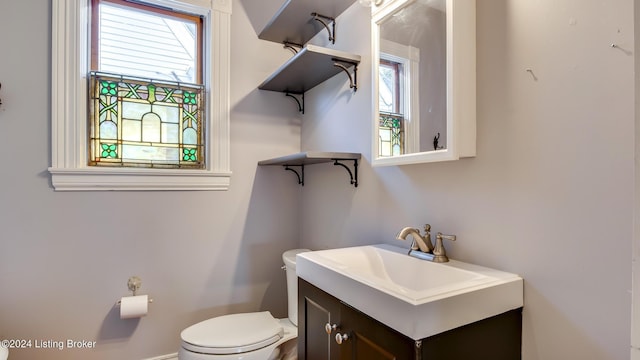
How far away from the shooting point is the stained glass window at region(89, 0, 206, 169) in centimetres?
181

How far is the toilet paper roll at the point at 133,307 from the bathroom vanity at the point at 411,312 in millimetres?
1017

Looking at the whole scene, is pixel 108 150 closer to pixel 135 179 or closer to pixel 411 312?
pixel 135 179

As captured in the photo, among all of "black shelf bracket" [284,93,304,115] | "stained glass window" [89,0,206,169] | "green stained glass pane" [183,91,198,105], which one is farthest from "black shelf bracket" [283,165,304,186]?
"green stained glass pane" [183,91,198,105]

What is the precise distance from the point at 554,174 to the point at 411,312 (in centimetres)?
53

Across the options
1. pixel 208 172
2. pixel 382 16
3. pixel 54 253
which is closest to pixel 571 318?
pixel 382 16

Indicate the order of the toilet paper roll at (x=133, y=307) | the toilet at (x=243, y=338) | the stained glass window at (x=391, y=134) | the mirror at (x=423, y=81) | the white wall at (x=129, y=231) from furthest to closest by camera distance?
A: the toilet paper roll at (x=133, y=307), the white wall at (x=129, y=231), the toilet at (x=243, y=338), the stained glass window at (x=391, y=134), the mirror at (x=423, y=81)

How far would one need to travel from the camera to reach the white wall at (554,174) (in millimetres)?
747

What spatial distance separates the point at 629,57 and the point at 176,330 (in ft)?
7.40

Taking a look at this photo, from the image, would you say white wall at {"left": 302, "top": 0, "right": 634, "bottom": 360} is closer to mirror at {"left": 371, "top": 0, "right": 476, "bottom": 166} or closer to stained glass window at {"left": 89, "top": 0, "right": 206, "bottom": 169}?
mirror at {"left": 371, "top": 0, "right": 476, "bottom": 166}

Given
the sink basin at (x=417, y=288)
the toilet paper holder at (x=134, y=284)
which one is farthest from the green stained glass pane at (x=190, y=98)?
the sink basin at (x=417, y=288)

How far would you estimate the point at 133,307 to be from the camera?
67.8 inches

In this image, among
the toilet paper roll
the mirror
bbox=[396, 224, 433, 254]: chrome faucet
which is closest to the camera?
the mirror

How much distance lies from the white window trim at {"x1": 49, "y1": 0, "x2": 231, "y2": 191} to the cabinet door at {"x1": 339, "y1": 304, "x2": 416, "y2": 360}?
133 cm

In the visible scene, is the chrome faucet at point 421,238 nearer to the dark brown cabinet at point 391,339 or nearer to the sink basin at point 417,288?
the sink basin at point 417,288
